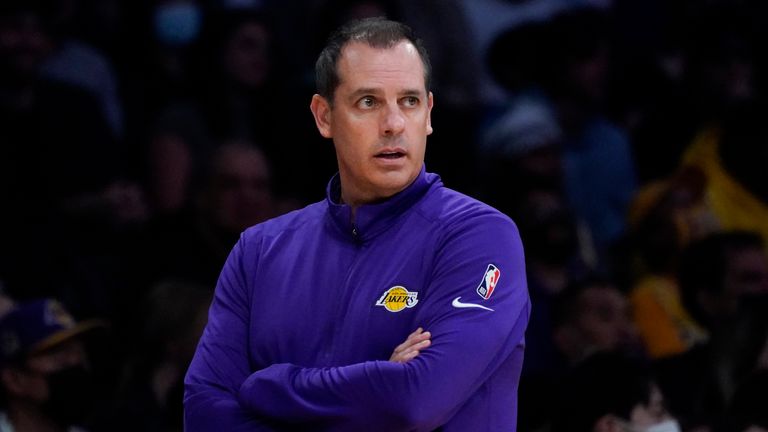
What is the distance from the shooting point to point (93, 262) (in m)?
7.33

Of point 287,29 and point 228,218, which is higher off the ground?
point 287,29

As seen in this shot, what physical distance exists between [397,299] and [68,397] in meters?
2.84

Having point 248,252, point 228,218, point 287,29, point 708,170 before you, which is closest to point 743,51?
point 708,170

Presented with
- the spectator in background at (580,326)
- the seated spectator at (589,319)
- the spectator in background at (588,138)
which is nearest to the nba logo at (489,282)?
the spectator in background at (580,326)

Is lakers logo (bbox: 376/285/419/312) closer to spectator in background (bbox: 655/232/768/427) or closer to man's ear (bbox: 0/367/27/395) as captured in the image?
spectator in background (bbox: 655/232/768/427)

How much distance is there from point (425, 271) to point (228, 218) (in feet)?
12.4

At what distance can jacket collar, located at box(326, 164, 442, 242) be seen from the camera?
3889mm

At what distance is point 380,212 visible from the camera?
3889 millimetres

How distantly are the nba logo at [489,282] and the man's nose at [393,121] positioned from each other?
1.29 feet

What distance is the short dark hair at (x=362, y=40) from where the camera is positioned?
3883 millimetres

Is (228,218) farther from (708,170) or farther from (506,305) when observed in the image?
(506,305)

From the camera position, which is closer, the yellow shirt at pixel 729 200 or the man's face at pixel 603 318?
the man's face at pixel 603 318

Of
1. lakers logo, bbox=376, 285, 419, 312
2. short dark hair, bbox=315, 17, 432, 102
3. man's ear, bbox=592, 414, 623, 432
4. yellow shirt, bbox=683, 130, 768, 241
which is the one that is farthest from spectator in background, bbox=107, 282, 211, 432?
yellow shirt, bbox=683, 130, 768, 241

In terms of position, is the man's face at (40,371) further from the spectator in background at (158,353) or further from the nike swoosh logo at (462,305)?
the nike swoosh logo at (462,305)
